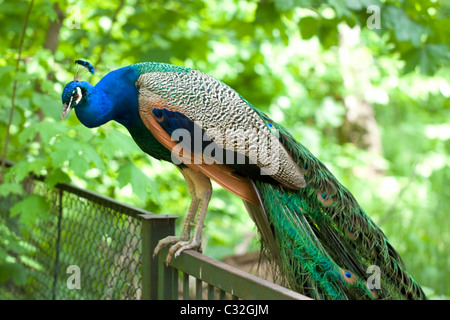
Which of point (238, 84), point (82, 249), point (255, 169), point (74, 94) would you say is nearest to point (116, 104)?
point (74, 94)

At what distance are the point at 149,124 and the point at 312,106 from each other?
4151mm

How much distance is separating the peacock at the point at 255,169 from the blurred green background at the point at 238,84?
0.32 m

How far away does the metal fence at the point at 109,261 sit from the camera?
1.66 m

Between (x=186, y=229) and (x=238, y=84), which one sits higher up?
(x=238, y=84)

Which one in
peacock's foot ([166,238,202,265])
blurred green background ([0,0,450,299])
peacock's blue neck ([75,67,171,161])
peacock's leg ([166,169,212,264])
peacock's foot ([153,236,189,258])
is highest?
blurred green background ([0,0,450,299])

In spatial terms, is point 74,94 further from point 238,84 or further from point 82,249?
point 238,84

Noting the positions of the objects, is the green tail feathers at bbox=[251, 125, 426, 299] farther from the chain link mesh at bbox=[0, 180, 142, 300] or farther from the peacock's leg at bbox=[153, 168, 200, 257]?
the chain link mesh at bbox=[0, 180, 142, 300]

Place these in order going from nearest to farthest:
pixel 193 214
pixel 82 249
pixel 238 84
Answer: pixel 193 214
pixel 82 249
pixel 238 84

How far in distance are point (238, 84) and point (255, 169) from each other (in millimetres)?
3064

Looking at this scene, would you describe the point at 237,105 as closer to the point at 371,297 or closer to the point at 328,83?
the point at 371,297

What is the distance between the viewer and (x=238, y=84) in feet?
16.5

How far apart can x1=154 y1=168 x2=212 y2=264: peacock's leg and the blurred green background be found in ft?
0.89

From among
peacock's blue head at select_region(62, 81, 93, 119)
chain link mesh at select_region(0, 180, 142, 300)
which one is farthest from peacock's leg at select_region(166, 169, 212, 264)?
peacock's blue head at select_region(62, 81, 93, 119)

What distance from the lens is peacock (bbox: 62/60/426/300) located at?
79.0 inches
